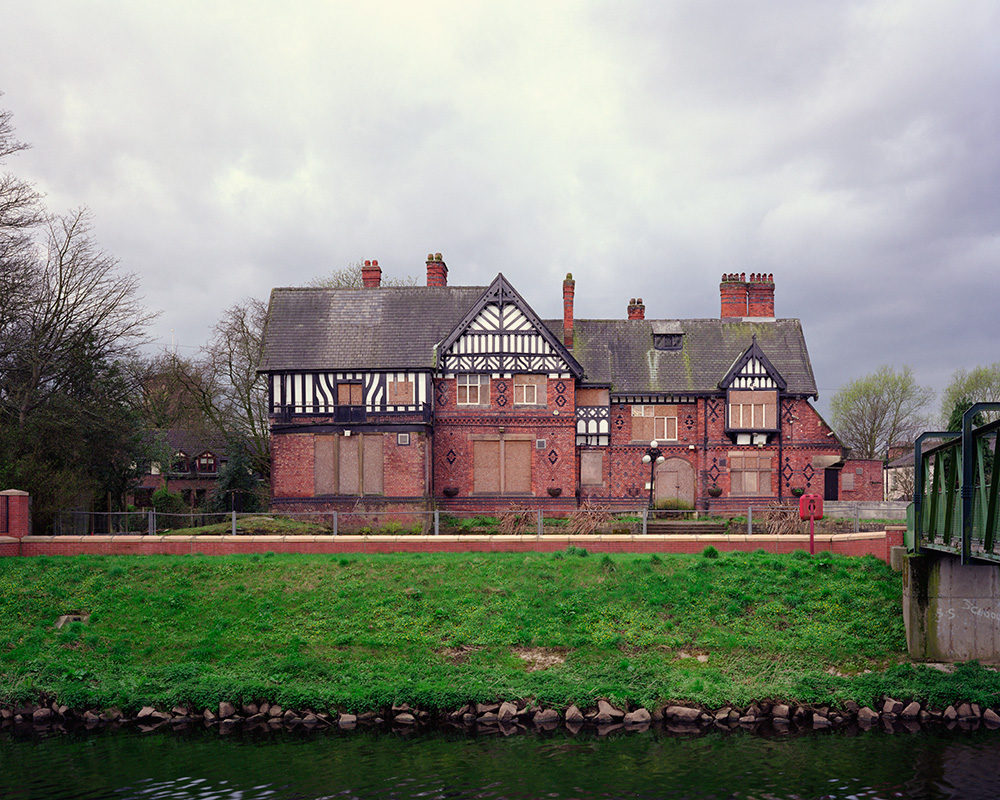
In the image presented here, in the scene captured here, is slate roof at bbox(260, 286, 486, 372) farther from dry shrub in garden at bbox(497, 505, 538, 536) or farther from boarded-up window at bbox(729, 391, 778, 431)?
boarded-up window at bbox(729, 391, 778, 431)

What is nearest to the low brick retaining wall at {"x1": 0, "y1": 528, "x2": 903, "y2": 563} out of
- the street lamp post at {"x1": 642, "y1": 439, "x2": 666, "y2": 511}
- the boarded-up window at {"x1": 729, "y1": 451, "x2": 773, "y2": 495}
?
the street lamp post at {"x1": 642, "y1": 439, "x2": 666, "y2": 511}

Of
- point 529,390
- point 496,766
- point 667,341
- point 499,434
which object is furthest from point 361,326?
point 496,766

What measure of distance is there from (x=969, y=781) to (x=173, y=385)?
43893 millimetres

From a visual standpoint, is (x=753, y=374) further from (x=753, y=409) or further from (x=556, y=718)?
(x=556, y=718)

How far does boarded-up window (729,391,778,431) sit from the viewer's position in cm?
3700

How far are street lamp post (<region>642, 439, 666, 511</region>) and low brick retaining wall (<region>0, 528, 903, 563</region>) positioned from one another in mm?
10857

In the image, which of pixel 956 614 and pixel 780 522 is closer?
pixel 956 614

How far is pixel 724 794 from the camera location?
12.9 metres

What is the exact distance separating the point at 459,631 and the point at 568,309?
2101 centimetres

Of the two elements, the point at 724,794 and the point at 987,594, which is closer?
the point at 724,794

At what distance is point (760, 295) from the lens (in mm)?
40625

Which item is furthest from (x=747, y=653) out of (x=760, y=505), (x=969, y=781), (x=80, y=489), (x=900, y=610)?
(x=80, y=489)

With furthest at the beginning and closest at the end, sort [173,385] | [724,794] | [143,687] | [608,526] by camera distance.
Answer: [173,385], [608,526], [143,687], [724,794]

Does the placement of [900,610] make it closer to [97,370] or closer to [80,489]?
[80,489]
